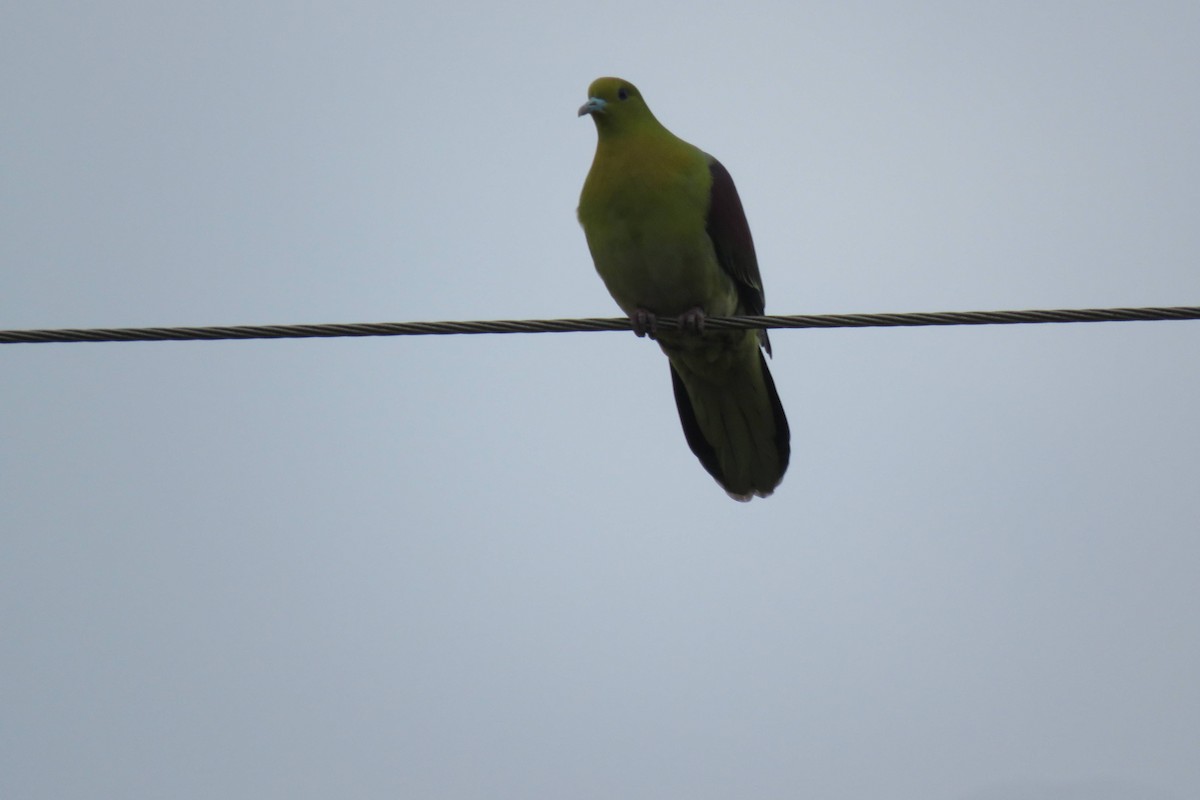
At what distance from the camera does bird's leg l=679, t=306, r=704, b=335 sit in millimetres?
5590

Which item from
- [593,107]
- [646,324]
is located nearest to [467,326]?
[646,324]

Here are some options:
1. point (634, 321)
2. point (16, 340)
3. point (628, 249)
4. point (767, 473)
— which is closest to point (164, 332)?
point (16, 340)

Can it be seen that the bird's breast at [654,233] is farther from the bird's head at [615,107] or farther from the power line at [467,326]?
the power line at [467,326]

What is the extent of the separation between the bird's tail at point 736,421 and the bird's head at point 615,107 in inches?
39.6

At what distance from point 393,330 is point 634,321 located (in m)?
1.04

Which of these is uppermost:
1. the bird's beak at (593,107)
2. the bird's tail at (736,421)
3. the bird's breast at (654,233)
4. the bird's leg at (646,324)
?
the bird's beak at (593,107)

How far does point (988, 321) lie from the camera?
4.06m

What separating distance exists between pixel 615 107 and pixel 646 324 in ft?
3.56

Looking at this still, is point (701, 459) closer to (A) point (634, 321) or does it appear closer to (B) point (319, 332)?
(A) point (634, 321)

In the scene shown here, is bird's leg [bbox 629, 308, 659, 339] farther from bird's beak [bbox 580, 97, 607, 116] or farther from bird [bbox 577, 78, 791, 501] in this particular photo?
bird's beak [bbox 580, 97, 607, 116]

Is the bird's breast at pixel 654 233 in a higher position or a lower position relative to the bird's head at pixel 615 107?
lower

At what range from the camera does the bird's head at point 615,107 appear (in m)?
5.98

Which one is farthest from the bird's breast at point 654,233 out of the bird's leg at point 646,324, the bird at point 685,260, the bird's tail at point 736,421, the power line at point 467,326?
the power line at point 467,326

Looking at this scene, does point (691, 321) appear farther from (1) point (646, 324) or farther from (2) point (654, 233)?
(2) point (654, 233)
